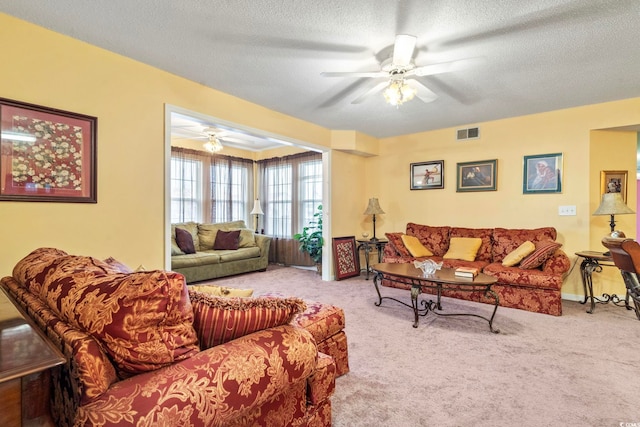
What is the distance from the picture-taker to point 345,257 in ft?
17.4

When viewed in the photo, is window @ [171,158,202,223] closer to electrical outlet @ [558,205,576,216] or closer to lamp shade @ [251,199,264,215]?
lamp shade @ [251,199,264,215]

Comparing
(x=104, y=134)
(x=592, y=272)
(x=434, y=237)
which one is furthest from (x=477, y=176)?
(x=104, y=134)

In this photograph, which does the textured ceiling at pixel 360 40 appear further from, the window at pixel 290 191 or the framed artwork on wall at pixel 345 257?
the window at pixel 290 191

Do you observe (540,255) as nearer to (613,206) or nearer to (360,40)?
(613,206)

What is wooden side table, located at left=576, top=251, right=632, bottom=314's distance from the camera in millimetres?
3420

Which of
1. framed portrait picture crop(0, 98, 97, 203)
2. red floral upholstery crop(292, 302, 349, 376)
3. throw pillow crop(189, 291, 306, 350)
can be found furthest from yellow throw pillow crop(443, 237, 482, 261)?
framed portrait picture crop(0, 98, 97, 203)

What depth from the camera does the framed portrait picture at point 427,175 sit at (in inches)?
202

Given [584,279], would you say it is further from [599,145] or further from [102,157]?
[102,157]

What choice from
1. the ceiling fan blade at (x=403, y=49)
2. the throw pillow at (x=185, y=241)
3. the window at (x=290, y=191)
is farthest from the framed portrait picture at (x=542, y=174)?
the throw pillow at (x=185, y=241)

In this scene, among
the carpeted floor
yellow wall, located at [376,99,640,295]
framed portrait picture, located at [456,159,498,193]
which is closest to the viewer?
the carpeted floor

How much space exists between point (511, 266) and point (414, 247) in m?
1.30

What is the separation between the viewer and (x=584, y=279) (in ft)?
12.1

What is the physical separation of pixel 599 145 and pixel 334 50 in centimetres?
378

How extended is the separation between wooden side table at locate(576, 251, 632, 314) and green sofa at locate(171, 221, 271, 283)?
186 inches
